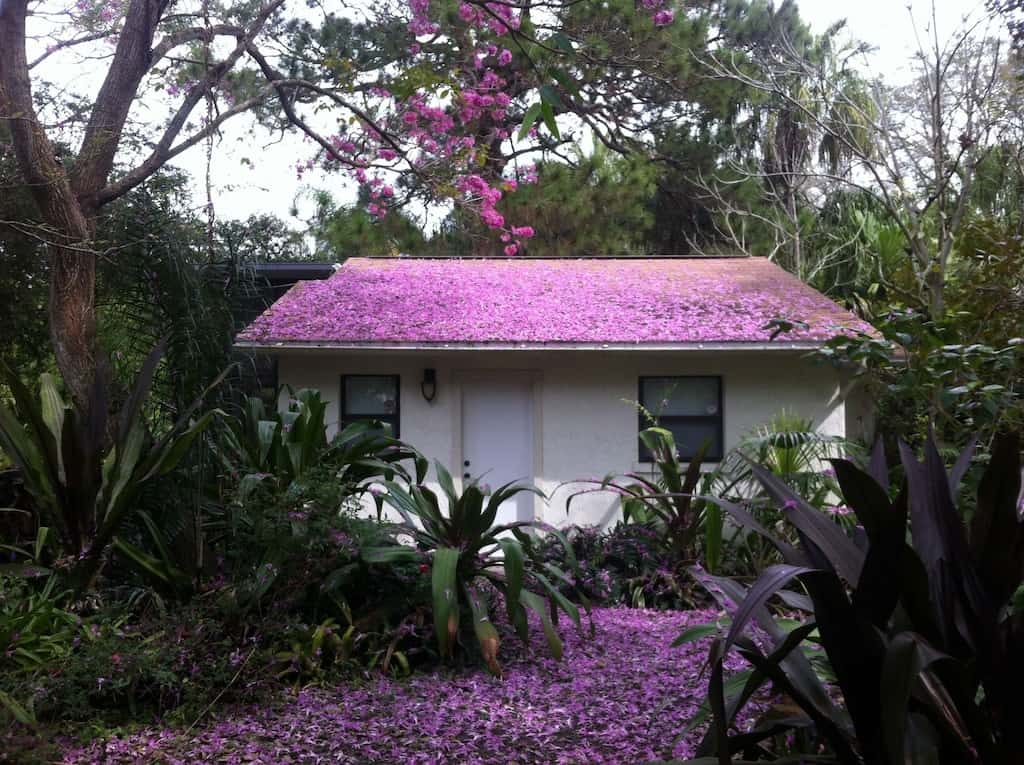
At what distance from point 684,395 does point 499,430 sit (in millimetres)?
2133

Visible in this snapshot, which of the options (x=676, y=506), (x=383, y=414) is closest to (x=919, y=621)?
(x=676, y=506)

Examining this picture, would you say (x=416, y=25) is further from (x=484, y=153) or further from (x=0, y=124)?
(x=0, y=124)

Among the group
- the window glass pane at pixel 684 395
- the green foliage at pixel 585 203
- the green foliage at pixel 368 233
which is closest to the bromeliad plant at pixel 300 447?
the window glass pane at pixel 684 395

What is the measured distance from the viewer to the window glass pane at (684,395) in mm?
10086

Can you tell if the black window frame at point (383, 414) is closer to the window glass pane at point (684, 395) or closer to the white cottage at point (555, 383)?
the white cottage at point (555, 383)

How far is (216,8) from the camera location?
9.76 metres

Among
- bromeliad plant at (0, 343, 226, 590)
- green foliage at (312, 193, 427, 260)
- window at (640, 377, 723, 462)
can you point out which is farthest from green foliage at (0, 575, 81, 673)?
green foliage at (312, 193, 427, 260)

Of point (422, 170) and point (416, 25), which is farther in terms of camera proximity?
point (416, 25)

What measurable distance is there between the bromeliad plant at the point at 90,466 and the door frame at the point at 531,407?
4.90 m

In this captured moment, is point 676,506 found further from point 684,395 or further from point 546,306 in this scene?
point 546,306

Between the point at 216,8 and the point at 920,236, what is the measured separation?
10301 mm

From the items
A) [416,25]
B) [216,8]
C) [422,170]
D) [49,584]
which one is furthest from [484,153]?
[49,584]

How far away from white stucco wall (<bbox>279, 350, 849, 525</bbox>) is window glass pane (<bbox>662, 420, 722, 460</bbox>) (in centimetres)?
16

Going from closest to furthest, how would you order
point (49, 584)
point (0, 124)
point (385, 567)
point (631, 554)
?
point (49, 584) → point (385, 567) → point (631, 554) → point (0, 124)
